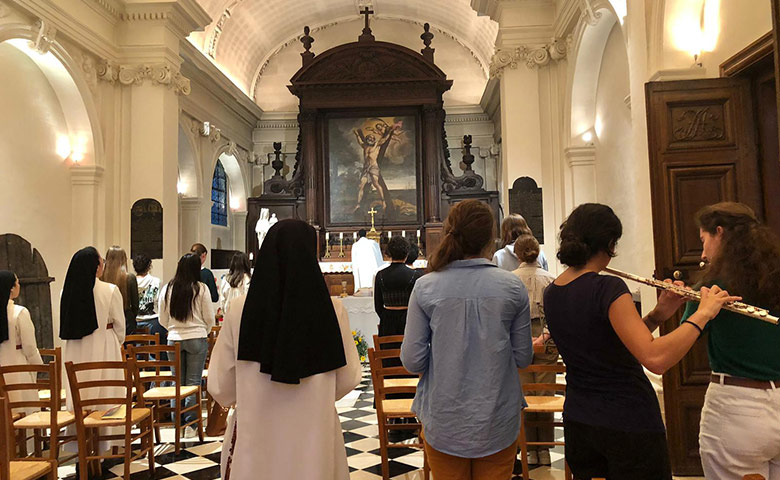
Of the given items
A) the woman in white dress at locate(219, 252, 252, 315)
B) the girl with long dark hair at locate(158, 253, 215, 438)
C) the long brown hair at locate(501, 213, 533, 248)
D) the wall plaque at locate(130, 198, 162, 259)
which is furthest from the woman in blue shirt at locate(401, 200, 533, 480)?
the wall plaque at locate(130, 198, 162, 259)

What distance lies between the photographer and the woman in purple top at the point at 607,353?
2.12 metres

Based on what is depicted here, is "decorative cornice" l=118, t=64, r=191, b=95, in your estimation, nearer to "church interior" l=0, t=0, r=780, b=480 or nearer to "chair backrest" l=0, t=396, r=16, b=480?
"church interior" l=0, t=0, r=780, b=480

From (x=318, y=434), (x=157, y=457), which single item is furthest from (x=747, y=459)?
(x=157, y=457)

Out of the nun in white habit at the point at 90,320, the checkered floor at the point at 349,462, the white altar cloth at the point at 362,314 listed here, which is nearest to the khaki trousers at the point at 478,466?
the checkered floor at the point at 349,462

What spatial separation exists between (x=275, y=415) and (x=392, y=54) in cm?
1436

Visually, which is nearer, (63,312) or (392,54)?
(63,312)

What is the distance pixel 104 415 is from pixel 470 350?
332cm

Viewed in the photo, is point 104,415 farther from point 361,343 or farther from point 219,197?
point 219,197

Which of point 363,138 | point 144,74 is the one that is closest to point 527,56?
point 144,74

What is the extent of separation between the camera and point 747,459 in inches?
88.4

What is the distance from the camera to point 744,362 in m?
2.28

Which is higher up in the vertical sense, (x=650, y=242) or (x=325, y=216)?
(x=325, y=216)

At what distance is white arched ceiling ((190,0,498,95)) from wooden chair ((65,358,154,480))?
1165 cm

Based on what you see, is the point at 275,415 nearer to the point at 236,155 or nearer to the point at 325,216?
the point at 325,216
